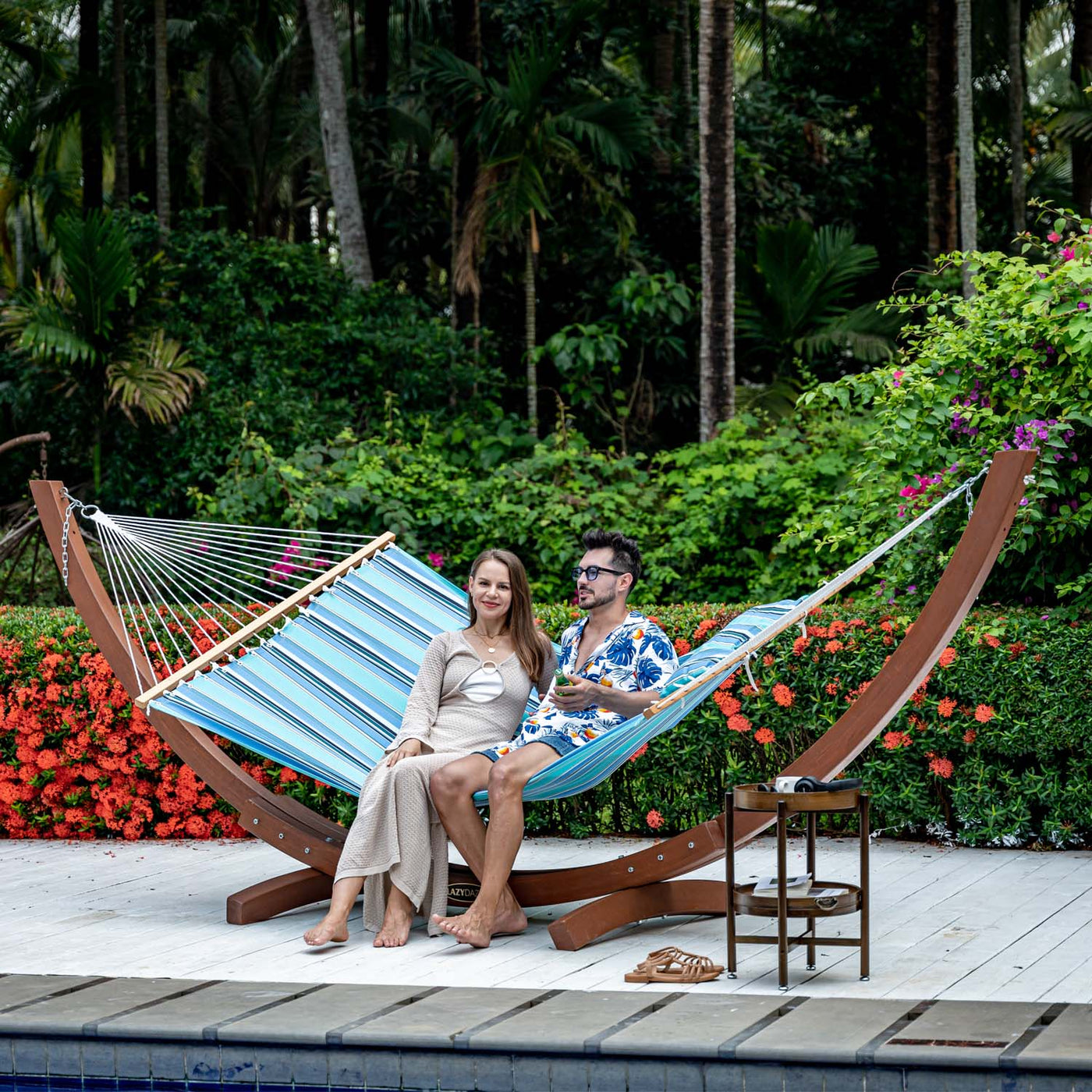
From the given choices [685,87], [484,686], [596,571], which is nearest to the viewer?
[596,571]

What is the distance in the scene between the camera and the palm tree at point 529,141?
11.0 m

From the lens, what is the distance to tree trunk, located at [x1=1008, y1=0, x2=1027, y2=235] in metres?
14.7

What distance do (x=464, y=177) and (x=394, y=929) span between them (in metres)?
9.32

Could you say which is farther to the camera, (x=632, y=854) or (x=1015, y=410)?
(x=1015, y=410)

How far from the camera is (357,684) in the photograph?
4.86 meters

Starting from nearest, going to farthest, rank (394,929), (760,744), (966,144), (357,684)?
(394,929) < (357,684) < (760,744) < (966,144)

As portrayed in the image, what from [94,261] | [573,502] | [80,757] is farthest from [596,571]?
[94,261]

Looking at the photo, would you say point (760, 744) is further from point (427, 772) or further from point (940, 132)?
point (940, 132)

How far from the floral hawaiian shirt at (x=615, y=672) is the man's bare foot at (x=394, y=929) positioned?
0.61 m

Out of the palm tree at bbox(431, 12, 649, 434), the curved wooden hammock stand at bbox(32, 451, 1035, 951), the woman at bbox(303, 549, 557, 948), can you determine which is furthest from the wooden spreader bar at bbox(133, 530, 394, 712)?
the palm tree at bbox(431, 12, 649, 434)

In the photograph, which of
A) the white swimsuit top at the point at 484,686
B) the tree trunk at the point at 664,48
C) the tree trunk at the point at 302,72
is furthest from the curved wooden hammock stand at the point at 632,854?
the tree trunk at the point at 302,72

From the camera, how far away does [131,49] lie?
62.1 feet

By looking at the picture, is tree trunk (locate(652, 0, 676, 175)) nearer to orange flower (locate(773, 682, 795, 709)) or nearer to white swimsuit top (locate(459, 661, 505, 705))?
orange flower (locate(773, 682, 795, 709))

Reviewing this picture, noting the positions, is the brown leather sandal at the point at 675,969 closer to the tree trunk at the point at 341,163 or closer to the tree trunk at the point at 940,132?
the tree trunk at the point at 341,163
